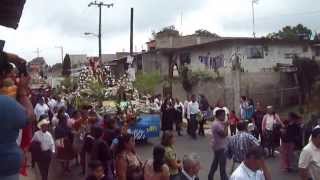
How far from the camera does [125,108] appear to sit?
22109mm

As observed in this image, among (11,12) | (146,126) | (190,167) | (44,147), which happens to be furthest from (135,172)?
(146,126)

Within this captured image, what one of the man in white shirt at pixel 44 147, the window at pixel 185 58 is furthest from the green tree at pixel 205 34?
the man in white shirt at pixel 44 147

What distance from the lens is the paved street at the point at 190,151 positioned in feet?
50.7

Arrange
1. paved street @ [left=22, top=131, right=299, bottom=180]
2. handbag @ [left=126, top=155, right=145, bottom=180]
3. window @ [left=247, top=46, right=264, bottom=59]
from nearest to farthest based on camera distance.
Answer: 1. handbag @ [left=126, top=155, right=145, bottom=180]
2. paved street @ [left=22, top=131, right=299, bottom=180]
3. window @ [left=247, top=46, right=264, bottom=59]

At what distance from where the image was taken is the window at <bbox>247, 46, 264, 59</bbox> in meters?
37.1

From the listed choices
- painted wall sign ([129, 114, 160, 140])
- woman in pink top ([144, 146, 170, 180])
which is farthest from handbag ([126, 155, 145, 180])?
painted wall sign ([129, 114, 160, 140])

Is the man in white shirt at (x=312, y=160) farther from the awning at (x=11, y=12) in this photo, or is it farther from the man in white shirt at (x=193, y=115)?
the man in white shirt at (x=193, y=115)

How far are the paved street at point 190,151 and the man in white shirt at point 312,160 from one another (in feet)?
19.1

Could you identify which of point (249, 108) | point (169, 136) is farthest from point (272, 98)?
point (169, 136)

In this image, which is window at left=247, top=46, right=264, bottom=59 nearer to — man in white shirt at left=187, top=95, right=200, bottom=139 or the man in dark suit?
man in white shirt at left=187, top=95, right=200, bottom=139

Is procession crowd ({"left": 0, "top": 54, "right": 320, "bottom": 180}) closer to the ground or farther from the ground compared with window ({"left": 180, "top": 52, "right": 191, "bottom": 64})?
Result: closer to the ground

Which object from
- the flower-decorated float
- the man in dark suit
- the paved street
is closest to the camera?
the man in dark suit

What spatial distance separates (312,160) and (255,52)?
2876 centimetres

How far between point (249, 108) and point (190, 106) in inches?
97.0
